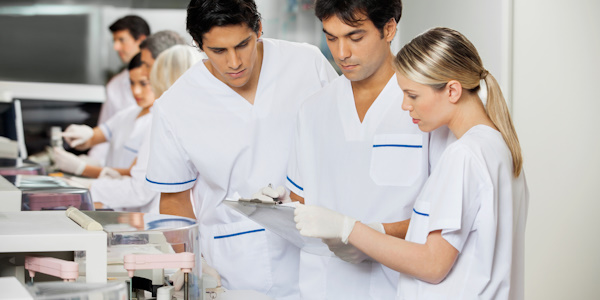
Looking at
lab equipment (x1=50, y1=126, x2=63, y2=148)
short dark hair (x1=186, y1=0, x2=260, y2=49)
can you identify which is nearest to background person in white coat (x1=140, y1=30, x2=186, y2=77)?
lab equipment (x1=50, y1=126, x2=63, y2=148)

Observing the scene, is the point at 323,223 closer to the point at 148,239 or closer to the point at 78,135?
the point at 148,239

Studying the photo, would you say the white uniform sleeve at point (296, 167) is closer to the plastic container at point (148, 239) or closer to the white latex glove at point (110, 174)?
the plastic container at point (148, 239)

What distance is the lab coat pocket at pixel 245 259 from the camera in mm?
1850

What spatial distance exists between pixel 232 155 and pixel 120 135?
2.72m

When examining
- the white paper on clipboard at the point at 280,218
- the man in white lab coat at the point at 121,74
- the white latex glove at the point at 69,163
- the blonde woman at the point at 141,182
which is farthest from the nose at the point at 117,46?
the white paper on clipboard at the point at 280,218

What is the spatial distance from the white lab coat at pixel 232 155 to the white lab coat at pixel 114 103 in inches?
131

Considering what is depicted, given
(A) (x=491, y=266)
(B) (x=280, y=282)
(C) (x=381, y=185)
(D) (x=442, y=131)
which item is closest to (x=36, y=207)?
(B) (x=280, y=282)

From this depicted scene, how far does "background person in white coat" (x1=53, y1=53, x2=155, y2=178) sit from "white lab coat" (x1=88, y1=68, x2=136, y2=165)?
0.23 metres

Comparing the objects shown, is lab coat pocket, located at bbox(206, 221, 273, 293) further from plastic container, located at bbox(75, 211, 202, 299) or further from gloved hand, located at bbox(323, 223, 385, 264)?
plastic container, located at bbox(75, 211, 202, 299)

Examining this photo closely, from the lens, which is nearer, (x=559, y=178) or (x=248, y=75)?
(x=248, y=75)

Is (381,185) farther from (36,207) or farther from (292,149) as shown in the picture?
(36,207)

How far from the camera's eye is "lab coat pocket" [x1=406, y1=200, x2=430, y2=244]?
53.7 inches

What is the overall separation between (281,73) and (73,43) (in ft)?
12.6

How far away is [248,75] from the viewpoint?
Result: 5.96 ft
